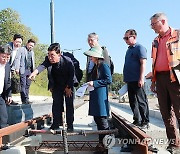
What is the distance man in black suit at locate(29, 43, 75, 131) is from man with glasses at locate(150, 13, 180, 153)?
180 cm

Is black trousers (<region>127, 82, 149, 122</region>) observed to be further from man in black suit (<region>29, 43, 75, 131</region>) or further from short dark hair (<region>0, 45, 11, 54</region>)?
short dark hair (<region>0, 45, 11, 54</region>)

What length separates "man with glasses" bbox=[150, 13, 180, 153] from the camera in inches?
130

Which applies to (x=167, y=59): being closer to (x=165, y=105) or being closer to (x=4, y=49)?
(x=165, y=105)

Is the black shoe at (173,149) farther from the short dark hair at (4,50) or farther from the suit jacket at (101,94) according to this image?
the short dark hair at (4,50)

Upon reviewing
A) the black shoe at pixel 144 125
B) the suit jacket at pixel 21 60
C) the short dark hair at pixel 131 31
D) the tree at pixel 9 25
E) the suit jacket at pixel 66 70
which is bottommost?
the black shoe at pixel 144 125

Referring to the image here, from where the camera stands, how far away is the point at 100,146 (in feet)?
14.5

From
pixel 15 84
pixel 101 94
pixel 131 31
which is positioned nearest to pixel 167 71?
pixel 101 94

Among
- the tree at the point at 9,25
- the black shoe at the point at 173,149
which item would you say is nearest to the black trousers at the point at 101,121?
the black shoe at the point at 173,149

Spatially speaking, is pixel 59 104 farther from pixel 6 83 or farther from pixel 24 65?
pixel 24 65

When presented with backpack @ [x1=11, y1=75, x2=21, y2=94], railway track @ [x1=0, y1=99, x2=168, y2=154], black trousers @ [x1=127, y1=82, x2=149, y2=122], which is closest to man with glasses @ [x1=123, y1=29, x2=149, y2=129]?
black trousers @ [x1=127, y1=82, x2=149, y2=122]

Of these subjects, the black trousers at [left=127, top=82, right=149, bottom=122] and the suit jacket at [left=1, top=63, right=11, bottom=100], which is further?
the suit jacket at [left=1, top=63, right=11, bottom=100]

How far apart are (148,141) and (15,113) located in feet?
11.6

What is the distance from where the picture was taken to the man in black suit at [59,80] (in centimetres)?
494

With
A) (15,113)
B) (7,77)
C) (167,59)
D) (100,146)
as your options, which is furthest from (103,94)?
(15,113)
